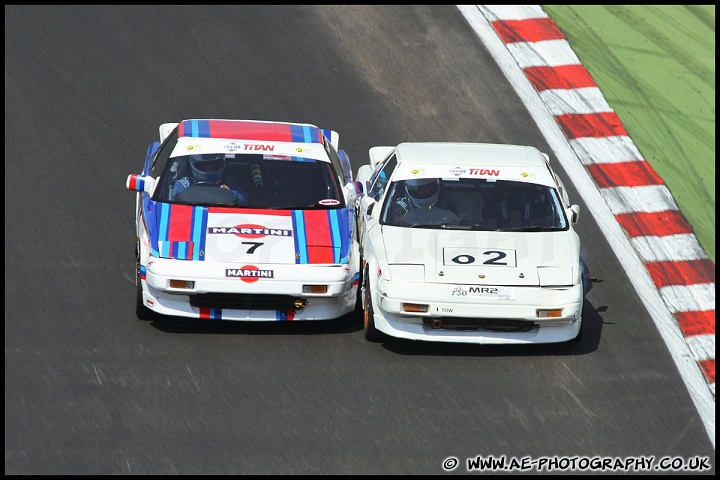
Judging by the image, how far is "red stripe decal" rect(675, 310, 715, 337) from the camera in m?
11.4

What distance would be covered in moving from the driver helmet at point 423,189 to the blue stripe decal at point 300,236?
106 centimetres

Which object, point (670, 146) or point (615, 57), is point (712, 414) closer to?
point (670, 146)

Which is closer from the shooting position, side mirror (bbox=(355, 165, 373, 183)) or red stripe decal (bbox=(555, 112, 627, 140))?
side mirror (bbox=(355, 165, 373, 183))

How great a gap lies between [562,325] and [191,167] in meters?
3.78

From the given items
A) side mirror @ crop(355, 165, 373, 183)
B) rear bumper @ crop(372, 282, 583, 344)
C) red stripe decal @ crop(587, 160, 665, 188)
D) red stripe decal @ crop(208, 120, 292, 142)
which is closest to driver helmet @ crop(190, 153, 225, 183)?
red stripe decal @ crop(208, 120, 292, 142)

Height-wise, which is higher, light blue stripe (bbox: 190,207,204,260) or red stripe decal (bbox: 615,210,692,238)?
light blue stripe (bbox: 190,207,204,260)

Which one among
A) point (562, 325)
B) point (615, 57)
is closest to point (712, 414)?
point (562, 325)

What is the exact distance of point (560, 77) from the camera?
50.5 feet

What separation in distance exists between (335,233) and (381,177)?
122 centimetres

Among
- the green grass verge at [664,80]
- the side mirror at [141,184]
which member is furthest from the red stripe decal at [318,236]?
the green grass verge at [664,80]

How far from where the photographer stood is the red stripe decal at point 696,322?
11352mm

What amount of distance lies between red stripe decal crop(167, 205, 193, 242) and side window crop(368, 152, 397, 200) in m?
1.86

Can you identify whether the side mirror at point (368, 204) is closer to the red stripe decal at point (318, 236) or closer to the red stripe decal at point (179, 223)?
the red stripe decal at point (318, 236)

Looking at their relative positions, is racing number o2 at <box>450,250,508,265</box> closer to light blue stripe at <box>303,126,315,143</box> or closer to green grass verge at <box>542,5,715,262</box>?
light blue stripe at <box>303,126,315,143</box>
